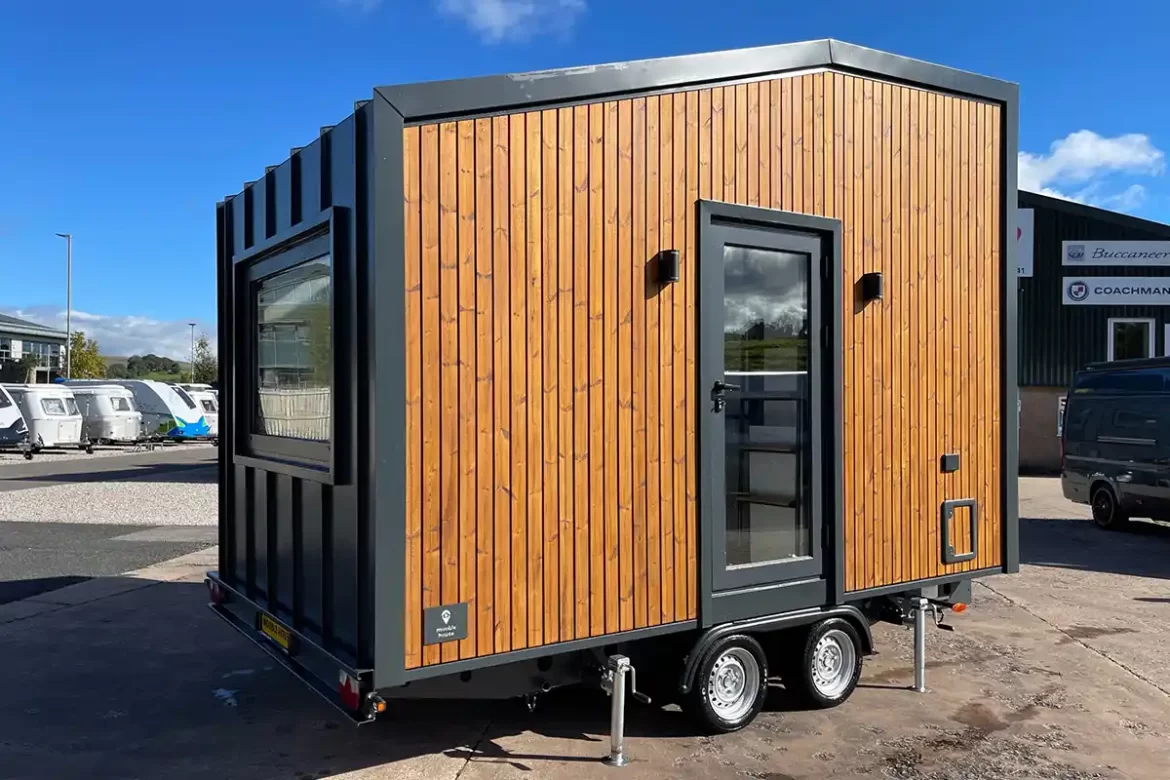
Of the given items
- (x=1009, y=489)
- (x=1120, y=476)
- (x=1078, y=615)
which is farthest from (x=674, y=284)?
(x=1120, y=476)

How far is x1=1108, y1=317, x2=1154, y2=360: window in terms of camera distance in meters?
21.8

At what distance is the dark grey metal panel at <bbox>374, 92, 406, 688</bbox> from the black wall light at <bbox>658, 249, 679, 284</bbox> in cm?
135

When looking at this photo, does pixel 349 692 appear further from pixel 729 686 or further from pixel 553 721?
pixel 729 686

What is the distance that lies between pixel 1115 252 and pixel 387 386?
2225 cm

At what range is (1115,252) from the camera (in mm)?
21594

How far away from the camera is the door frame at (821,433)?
15.4ft

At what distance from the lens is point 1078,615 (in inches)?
314

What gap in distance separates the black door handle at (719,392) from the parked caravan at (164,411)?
28.8 meters

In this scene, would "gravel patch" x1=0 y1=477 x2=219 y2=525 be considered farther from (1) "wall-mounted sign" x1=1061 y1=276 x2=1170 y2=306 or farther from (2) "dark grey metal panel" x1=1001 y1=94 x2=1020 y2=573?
(1) "wall-mounted sign" x1=1061 y1=276 x2=1170 y2=306

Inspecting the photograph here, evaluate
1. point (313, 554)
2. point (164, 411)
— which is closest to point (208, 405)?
point (164, 411)

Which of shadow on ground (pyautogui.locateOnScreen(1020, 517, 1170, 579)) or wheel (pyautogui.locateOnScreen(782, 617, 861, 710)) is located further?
shadow on ground (pyautogui.locateOnScreen(1020, 517, 1170, 579))

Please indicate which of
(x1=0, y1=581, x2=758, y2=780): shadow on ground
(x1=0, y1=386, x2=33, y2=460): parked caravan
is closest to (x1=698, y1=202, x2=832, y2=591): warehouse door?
(x1=0, y1=581, x2=758, y2=780): shadow on ground

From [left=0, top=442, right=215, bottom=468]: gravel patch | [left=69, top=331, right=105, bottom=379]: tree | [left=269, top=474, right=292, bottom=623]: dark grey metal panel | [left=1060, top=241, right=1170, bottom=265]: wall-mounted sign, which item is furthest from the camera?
[left=69, top=331, right=105, bottom=379]: tree

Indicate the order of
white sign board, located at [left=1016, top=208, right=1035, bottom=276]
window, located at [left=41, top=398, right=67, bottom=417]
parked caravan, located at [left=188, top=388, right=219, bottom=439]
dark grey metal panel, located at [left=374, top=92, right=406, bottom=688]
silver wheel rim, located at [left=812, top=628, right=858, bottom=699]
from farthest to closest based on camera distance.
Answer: parked caravan, located at [left=188, top=388, right=219, bottom=439], window, located at [left=41, top=398, right=67, bottom=417], white sign board, located at [left=1016, top=208, right=1035, bottom=276], silver wheel rim, located at [left=812, top=628, right=858, bottom=699], dark grey metal panel, located at [left=374, top=92, right=406, bottom=688]
